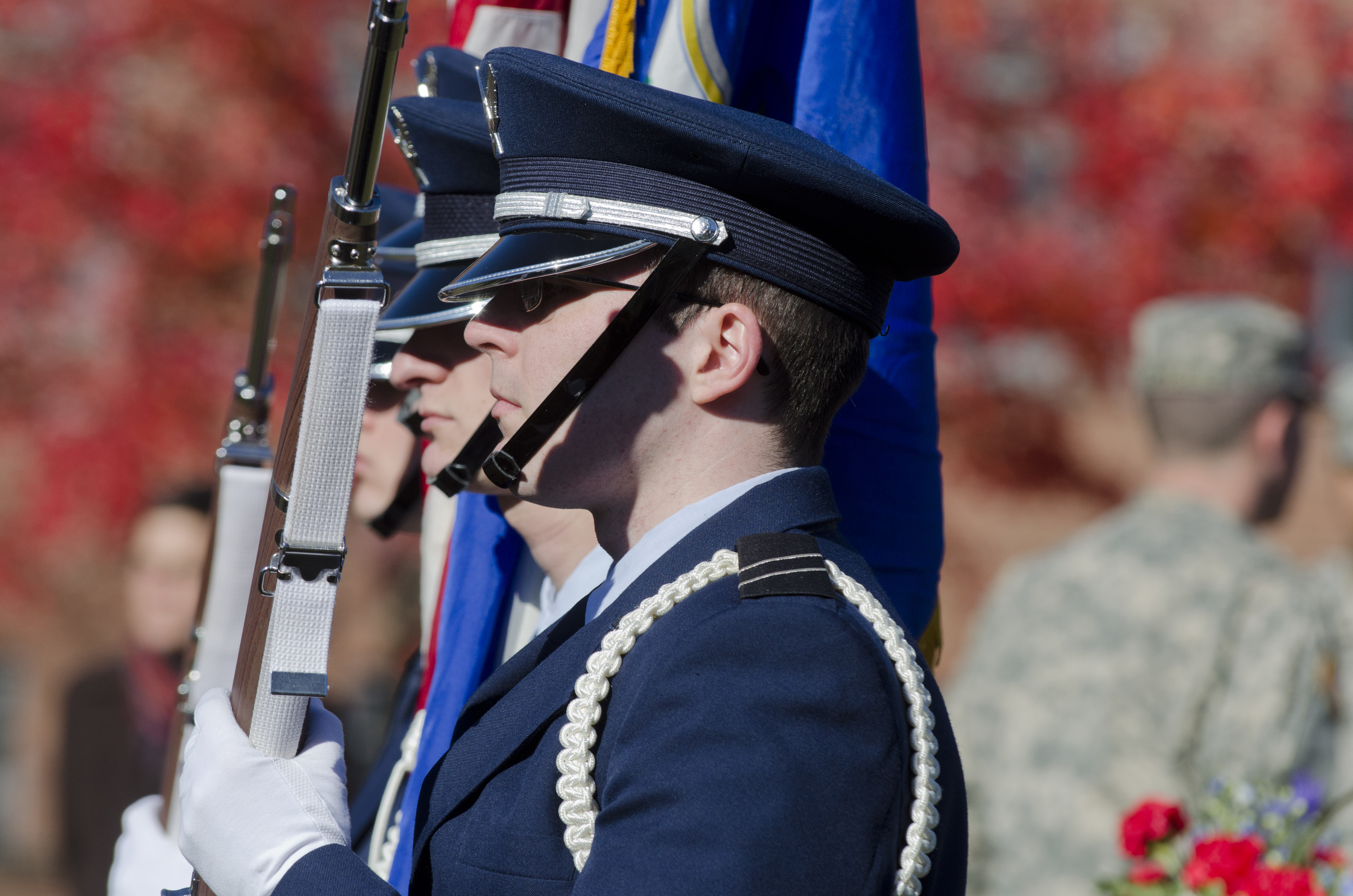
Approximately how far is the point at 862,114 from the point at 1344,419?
243 centimetres

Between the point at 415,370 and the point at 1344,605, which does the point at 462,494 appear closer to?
the point at 415,370

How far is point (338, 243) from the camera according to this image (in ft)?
5.41

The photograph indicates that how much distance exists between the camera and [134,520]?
6355mm

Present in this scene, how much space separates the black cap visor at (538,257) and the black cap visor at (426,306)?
2.24ft

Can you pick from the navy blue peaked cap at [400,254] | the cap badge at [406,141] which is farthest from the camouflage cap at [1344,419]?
the cap badge at [406,141]

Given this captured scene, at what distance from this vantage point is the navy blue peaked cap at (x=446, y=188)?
253 centimetres

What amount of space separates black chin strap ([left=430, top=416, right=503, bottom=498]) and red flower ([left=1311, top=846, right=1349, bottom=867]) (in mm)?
1758

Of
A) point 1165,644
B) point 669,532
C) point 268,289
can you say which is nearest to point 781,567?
point 669,532

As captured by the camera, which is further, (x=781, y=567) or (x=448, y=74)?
(x=448, y=74)

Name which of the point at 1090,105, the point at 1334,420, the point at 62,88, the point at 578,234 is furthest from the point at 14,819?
the point at 578,234

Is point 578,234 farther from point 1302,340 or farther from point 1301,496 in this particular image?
point 1301,496

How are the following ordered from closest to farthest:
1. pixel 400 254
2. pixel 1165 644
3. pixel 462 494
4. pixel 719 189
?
1. pixel 719 189
2. pixel 462 494
3. pixel 400 254
4. pixel 1165 644

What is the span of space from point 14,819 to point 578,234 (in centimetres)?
988

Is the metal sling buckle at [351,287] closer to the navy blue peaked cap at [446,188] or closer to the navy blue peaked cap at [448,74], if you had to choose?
the navy blue peaked cap at [446,188]
